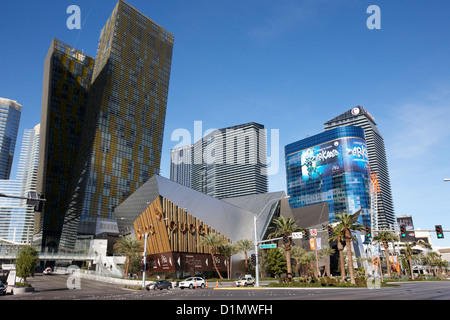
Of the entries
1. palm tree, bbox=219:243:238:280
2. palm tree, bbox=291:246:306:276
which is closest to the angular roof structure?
palm tree, bbox=219:243:238:280

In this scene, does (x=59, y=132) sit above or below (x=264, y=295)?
above

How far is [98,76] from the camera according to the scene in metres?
143

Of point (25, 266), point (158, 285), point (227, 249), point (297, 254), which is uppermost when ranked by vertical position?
point (227, 249)

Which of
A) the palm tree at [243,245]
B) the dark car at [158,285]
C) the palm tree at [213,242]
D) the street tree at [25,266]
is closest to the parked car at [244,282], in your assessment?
the dark car at [158,285]

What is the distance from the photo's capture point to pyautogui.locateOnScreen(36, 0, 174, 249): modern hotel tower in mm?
122500

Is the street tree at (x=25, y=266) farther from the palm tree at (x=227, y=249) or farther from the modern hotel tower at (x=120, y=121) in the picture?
the modern hotel tower at (x=120, y=121)

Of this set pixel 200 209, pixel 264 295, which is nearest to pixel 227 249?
pixel 200 209

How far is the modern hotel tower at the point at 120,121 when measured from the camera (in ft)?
402

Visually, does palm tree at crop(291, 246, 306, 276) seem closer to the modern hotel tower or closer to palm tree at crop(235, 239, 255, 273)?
palm tree at crop(235, 239, 255, 273)

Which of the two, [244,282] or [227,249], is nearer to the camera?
[244,282]

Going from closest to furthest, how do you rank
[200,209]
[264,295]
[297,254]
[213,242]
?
[264,295], [213,242], [200,209], [297,254]

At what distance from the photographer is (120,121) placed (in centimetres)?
13412

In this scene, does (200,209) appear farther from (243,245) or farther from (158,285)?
(158,285)

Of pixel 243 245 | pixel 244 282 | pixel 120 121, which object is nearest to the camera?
pixel 244 282
